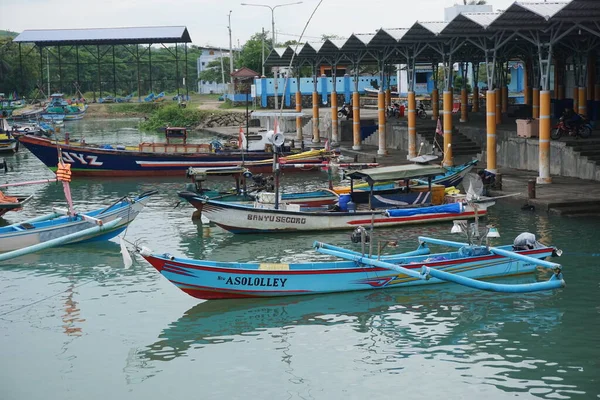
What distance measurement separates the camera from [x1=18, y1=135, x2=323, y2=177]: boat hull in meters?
44.5

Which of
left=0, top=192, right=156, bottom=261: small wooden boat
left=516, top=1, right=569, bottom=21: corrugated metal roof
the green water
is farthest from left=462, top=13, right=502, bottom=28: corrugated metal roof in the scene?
left=0, top=192, right=156, bottom=261: small wooden boat

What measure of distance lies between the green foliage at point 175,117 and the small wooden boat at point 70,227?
5640 centimetres

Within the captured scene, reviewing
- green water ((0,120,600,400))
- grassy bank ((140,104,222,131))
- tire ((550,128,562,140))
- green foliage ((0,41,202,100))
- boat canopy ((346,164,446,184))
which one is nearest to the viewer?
green water ((0,120,600,400))

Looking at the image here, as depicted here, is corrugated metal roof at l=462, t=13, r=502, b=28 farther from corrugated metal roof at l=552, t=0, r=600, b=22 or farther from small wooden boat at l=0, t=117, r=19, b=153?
small wooden boat at l=0, t=117, r=19, b=153

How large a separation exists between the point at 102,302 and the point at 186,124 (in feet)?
211

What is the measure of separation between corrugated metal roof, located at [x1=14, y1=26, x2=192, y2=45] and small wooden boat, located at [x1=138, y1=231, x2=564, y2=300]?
73.4 meters

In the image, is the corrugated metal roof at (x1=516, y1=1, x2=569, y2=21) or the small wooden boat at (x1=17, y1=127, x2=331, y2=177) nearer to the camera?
the corrugated metal roof at (x1=516, y1=1, x2=569, y2=21)

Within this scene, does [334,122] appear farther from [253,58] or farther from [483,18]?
[253,58]

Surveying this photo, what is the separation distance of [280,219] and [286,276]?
750cm

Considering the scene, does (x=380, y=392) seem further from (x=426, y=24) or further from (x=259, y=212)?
A: (x=426, y=24)

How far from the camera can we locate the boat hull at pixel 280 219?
2727 centimetres

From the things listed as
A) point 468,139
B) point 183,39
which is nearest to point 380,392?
point 468,139

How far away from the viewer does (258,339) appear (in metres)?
18.2

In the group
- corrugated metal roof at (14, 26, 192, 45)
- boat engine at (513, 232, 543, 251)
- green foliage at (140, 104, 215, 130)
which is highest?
corrugated metal roof at (14, 26, 192, 45)
